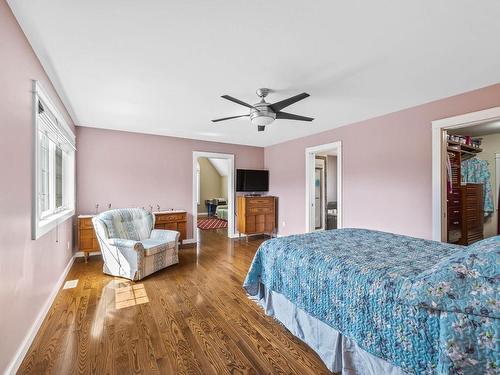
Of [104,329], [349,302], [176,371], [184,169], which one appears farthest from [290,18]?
[184,169]

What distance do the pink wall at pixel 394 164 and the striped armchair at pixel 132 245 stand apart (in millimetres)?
3062

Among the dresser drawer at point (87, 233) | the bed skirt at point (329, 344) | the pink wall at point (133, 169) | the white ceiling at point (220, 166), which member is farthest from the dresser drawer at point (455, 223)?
the white ceiling at point (220, 166)

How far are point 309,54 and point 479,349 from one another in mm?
2142

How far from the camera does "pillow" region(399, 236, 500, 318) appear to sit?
1022 mm

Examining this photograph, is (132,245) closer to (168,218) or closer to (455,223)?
(168,218)

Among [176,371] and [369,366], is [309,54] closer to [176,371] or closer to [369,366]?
[369,366]

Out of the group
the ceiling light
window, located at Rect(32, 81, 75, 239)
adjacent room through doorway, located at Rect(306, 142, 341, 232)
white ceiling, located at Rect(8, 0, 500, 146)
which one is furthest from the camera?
adjacent room through doorway, located at Rect(306, 142, 341, 232)

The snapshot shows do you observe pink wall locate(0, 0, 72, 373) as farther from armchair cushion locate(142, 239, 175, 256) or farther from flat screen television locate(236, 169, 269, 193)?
flat screen television locate(236, 169, 269, 193)

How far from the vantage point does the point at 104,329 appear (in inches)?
82.4

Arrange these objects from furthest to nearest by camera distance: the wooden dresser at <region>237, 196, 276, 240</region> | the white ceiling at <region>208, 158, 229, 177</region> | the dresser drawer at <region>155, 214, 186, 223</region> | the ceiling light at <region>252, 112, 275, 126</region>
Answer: the white ceiling at <region>208, 158, 229, 177</region> → the wooden dresser at <region>237, 196, 276, 240</region> → the dresser drawer at <region>155, 214, 186, 223</region> → the ceiling light at <region>252, 112, 275, 126</region>

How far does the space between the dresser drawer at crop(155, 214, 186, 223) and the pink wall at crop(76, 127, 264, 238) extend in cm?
38

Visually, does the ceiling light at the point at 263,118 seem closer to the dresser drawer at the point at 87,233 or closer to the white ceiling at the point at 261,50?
the white ceiling at the point at 261,50

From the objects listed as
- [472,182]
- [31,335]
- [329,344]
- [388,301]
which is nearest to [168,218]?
[31,335]

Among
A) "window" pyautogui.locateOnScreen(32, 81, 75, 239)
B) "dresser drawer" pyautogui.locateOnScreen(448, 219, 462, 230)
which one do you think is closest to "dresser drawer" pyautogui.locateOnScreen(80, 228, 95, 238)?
"window" pyautogui.locateOnScreen(32, 81, 75, 239)
